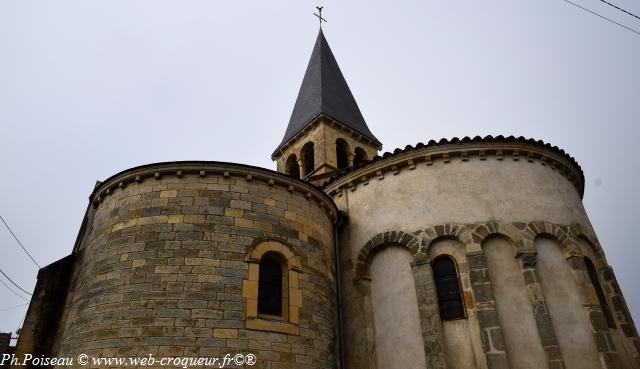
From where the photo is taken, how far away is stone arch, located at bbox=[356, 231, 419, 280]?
30.6 ft

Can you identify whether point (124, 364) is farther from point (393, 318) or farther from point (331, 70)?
point (331, 70)

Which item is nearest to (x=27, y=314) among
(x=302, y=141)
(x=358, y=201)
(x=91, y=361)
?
(x=91, y=361)

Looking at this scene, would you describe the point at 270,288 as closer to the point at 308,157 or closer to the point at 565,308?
the point at 565,308

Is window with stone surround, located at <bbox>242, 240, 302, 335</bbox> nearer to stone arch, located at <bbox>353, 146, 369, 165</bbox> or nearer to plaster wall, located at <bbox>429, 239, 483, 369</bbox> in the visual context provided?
plaster wall, located at <bbox>429, 239, 483, 369</bbox>

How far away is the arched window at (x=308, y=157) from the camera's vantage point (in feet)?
62.3

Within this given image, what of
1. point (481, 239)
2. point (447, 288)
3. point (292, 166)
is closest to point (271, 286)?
point (447, 288)

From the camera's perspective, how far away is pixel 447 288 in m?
8.71

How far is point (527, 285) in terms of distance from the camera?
8.31 metres

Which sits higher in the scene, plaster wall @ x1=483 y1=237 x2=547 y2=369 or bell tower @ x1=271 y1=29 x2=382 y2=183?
bell tower @ x1=271 y1=29 x2=382 y2=183

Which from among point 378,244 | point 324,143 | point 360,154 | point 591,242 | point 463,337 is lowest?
point 463,337

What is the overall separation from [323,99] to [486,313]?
1404 cm

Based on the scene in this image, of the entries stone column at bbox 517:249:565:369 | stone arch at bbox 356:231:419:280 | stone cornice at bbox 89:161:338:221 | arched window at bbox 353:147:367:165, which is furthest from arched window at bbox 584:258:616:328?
arched window at bbox 353:147:367:165

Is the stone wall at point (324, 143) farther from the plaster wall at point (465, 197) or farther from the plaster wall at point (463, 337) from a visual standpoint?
the plaster wall at point (463, 337)

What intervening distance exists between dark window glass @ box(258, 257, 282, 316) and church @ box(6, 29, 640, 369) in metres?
0.03
